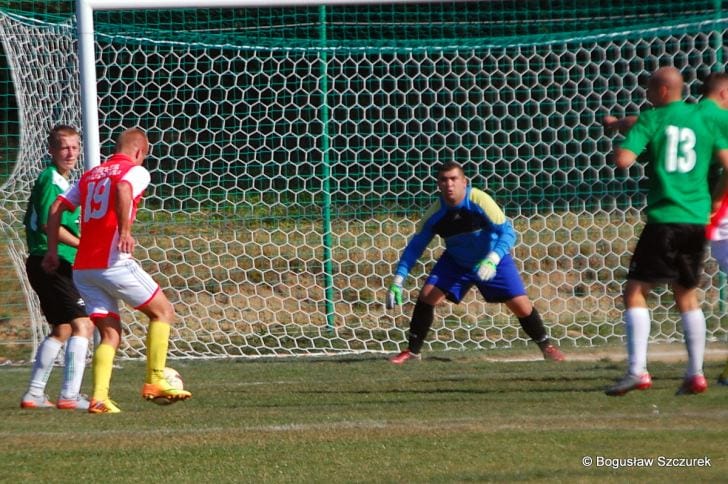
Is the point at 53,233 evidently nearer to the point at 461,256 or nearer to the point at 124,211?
the point at 124,211

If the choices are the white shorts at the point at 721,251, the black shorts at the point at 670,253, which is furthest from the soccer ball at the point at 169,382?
the white shorts at the point at 721,251

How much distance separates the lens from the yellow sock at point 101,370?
272 inches

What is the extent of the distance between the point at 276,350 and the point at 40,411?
134 inches

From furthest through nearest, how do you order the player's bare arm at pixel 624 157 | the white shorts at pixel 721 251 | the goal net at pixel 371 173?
the goal net at pixel 371 173 → the white shorts at pixel 721 251 → the player's bare arm at pixel 624 157

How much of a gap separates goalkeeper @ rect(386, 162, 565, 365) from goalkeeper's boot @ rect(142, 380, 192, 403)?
2.36 m

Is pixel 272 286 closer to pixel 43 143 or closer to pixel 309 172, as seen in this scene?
pixel 309 172

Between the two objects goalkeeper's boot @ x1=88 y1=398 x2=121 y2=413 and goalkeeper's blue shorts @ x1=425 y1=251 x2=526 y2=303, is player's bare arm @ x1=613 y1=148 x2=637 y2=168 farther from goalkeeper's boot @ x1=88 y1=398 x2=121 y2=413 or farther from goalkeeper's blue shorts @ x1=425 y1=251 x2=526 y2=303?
goalkeeper's boot @ x1=88 y1=398 x2=121 y2=413

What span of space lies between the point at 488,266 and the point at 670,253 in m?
1.94

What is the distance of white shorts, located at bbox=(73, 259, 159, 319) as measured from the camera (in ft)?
22.3

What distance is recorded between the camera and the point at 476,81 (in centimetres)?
1190

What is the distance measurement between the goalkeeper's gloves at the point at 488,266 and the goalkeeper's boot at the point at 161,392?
2.40 m

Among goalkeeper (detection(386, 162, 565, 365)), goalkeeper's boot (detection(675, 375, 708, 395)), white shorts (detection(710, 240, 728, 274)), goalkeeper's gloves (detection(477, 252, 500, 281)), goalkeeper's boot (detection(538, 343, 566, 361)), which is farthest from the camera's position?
goalkeeper's boot (detection(538, 343, 566, 361))

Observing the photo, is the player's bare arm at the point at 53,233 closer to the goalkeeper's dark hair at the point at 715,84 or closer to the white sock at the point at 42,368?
the white sock at the point at 42,368

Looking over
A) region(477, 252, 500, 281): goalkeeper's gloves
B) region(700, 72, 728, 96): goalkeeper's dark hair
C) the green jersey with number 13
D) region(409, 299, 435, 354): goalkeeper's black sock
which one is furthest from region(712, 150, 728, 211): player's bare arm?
region(409, 299, 435, 354): goalkeeper's black sock
